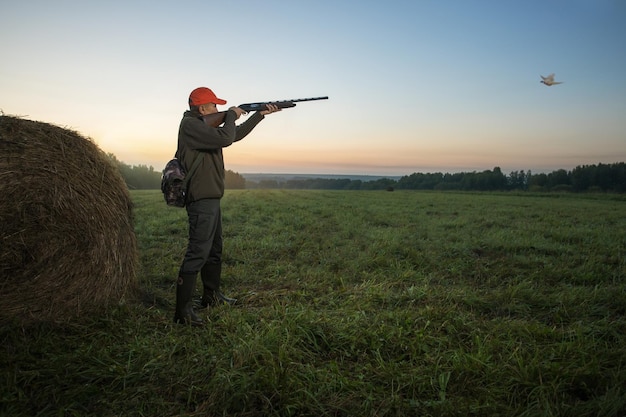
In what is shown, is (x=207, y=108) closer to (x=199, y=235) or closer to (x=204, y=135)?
(x=204, y=135)

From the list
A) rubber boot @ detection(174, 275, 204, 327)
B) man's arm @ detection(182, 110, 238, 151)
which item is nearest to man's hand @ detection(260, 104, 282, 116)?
man's arm @ detection(182, 110, 238, 151)

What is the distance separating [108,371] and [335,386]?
1.81 metres

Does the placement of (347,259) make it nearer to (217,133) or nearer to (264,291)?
(264,291)

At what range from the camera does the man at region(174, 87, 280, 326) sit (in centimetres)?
425

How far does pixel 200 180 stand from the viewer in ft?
14.4

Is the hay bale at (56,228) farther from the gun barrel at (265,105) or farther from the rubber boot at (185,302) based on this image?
the gun barrel at (265,105)

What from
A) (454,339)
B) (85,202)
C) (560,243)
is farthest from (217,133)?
(560,243)

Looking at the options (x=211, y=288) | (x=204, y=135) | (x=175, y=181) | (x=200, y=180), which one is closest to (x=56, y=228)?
(x=175, y=181)

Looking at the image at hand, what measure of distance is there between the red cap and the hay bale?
1428 mm

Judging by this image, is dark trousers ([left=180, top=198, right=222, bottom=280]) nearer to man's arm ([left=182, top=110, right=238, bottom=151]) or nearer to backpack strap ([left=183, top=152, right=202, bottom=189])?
backpack strap ([left=183, top=152, right=202, bottom=189])

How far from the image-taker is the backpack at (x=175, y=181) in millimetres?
4324

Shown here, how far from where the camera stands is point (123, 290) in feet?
15.2

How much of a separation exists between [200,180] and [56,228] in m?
1.66

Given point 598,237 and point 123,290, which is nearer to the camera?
point 123,290
